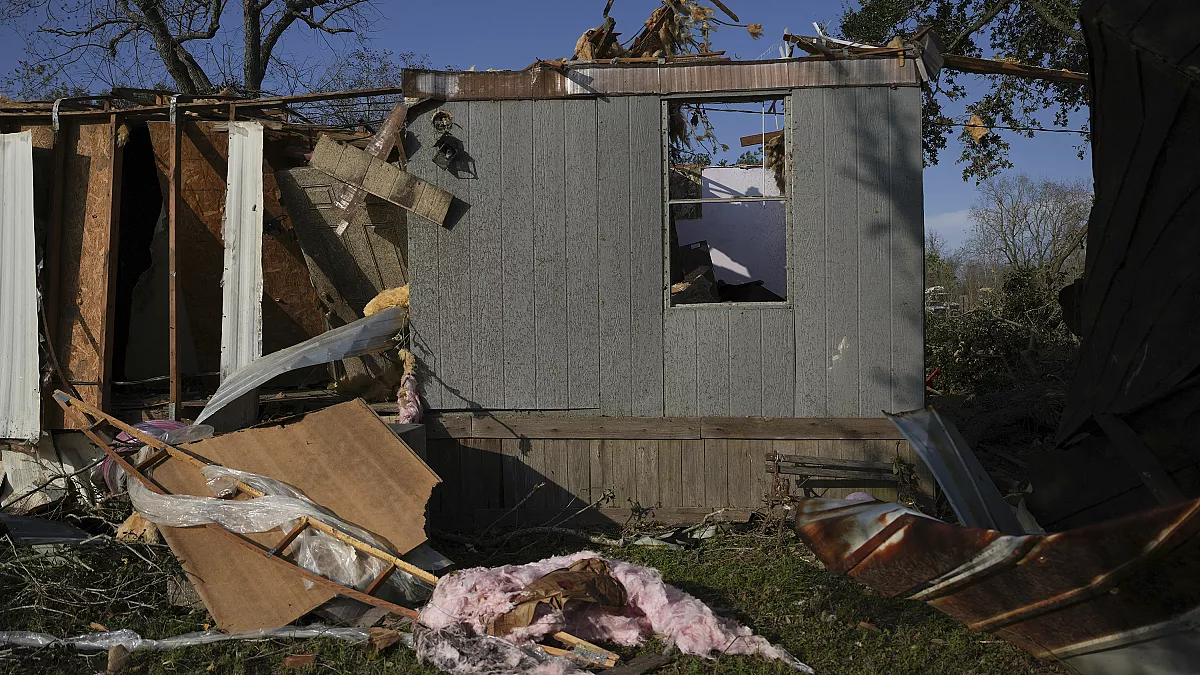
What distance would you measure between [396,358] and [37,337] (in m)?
2.67

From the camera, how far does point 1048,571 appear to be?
1.77 metres

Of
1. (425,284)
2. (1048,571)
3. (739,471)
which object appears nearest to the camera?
(1048,571)

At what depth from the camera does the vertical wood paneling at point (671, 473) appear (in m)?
5.99

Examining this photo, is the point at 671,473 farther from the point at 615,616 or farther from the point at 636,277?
the point at 615,616

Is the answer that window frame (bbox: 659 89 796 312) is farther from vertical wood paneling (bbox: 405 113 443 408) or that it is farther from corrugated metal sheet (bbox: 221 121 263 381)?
corrugated metal sheet (bbox: 221 121 263 381)

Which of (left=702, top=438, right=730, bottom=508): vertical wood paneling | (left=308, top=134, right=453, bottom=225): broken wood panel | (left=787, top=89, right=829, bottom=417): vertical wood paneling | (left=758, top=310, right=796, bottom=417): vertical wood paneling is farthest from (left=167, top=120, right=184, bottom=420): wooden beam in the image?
(left=787, top=89, right=829, bottom=417): vertical wood paneling

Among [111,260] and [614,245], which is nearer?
[614,245]

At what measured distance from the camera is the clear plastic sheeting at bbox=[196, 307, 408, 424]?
19.2 feet

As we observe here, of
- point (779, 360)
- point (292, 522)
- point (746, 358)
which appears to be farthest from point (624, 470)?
point (292, 522)

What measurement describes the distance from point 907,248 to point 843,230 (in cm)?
45

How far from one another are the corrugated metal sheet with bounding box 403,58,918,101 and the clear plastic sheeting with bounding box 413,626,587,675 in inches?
145

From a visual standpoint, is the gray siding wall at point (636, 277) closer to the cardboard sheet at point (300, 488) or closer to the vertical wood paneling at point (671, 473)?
the vertical wood paneling at point (671, 473)

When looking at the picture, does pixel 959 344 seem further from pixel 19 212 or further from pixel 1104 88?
pixel 19 212

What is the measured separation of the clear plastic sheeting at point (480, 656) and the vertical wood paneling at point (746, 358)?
255 centimetres
